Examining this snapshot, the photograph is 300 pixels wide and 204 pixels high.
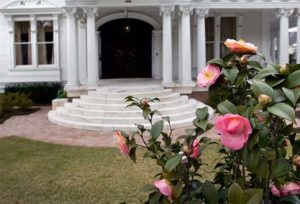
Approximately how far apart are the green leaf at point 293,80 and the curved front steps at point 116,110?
9250mm

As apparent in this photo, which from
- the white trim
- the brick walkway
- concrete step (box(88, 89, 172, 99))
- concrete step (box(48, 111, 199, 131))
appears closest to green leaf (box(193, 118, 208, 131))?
the brick walkway

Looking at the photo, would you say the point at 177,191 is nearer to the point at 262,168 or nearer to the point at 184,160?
the point at 184,160

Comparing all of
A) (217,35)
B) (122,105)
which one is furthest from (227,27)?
(122,105)

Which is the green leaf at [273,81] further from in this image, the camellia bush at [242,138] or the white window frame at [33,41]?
the white window frame at [33,41]

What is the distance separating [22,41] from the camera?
715 inches

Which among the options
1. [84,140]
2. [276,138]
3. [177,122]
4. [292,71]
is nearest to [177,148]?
[276,138]

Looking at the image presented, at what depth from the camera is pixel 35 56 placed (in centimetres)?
1784

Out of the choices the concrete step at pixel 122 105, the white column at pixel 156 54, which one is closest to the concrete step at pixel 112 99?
the concrete step at pixel 122 105

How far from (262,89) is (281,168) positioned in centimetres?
39

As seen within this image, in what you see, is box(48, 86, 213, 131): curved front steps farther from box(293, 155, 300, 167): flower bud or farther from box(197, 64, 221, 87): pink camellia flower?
box(293, 155, 300, 167): flower bud

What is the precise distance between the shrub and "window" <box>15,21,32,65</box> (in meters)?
1.32

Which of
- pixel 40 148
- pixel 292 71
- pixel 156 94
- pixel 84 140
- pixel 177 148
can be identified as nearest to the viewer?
pixel 292 71

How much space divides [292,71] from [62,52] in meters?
16.8

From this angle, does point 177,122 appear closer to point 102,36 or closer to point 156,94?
point 156,94
